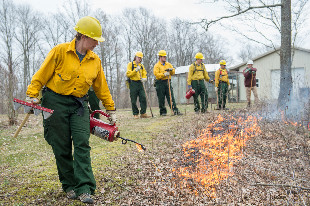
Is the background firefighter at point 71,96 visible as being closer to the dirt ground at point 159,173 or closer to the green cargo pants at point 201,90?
the dirt ground at point 159,173

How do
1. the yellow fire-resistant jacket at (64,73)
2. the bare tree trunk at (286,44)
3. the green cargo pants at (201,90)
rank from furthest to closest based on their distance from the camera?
the green cargo pants at (201,90) → the bare tree trunk at (286,44) → the yellow fire-resistant jacket at (64,73)

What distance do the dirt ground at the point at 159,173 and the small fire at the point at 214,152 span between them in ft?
0.33

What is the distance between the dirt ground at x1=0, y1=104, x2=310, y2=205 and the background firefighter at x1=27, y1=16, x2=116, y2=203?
0.45 m

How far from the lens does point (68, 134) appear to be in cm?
338

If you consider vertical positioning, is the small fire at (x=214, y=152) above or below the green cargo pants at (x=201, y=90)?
below

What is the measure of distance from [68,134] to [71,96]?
471 mm

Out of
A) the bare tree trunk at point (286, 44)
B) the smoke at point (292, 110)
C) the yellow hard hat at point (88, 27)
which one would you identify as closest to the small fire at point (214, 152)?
the smoke at point (292, 110)

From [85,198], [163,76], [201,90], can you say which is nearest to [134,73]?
[163,76]

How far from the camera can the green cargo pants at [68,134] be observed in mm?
3268

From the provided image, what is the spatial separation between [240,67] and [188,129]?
17960mm

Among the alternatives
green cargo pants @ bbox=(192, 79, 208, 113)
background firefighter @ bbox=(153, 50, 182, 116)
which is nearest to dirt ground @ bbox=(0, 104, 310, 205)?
background firefighter @ bbox=(153, 50, 182, 116)

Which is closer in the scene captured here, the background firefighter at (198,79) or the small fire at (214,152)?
the small fire at (214,152)

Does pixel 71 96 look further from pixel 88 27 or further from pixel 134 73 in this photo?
pixel 134 73

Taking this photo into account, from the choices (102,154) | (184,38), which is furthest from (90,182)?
(184,38)
